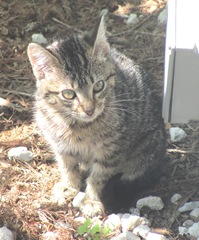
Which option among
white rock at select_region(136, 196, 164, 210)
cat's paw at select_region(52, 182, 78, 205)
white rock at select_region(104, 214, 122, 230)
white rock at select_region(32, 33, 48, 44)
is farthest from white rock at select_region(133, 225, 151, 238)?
white rock at select_region(32, 33, 48, 44)

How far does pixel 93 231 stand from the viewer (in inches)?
128

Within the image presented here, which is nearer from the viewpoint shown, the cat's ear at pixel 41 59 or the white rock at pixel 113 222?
the cat's ear at pixel 41 59

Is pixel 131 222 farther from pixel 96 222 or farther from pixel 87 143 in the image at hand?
pixel 87 143

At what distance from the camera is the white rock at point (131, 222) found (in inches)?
131

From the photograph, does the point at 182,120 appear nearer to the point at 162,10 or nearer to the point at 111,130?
the point at 111,130

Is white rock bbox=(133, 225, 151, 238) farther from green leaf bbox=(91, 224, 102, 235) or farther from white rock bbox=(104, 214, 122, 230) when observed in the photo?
green leaf bbox=(91, 224, 102, 235)

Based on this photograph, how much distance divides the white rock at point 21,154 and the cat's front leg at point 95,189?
0.54 meters

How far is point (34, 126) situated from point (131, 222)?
51.9 inches

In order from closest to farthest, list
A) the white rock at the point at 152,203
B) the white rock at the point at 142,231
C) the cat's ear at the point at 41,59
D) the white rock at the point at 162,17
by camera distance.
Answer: the cat's ear at the point at 41,59 → the white rock at the point at 142,231 → the white rock at the point at 152,203 → the white rock at the point at 162,17

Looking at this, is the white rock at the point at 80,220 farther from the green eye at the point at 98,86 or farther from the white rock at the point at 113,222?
the green eye at the point at 98,86

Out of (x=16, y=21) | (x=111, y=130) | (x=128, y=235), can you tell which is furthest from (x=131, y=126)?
(x=16, y=21)

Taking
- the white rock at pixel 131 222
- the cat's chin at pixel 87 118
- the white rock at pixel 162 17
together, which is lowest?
the white rock at pixel 131 222

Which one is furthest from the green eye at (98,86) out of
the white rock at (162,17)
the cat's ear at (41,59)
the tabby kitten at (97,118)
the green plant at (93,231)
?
the white rock at (162,17)

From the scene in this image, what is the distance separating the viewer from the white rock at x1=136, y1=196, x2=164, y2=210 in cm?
352
